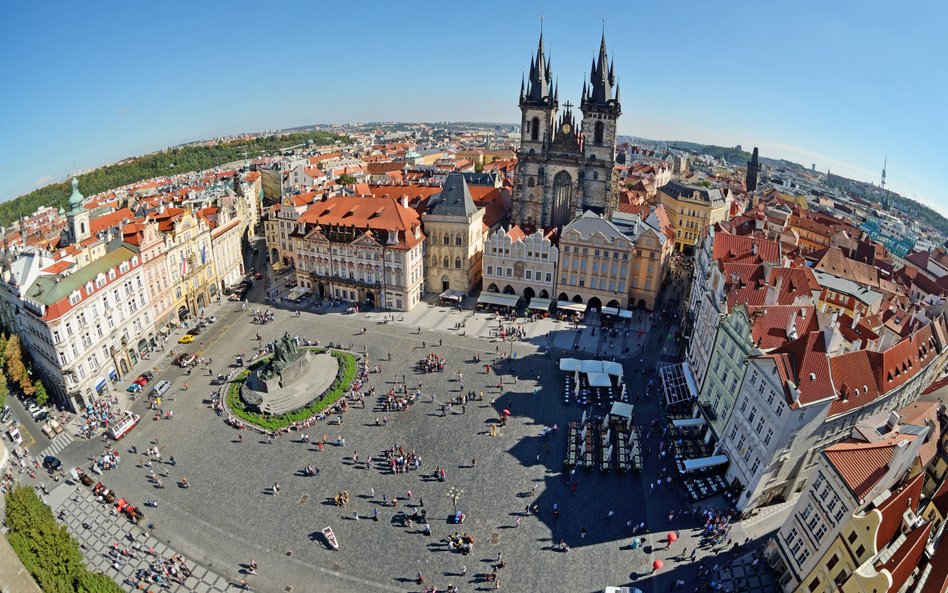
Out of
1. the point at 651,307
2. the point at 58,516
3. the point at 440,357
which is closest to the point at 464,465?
the point at 440,357

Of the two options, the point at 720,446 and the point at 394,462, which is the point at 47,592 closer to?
the point at 394,462

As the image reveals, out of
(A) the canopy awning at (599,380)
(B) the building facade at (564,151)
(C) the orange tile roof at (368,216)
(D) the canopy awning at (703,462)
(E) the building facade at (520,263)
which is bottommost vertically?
(D) the canopy awning at (703,462)

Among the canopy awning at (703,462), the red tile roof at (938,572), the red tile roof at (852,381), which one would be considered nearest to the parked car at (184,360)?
the canopy awning at (703,462)

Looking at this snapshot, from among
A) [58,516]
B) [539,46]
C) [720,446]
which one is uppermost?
[539,46]

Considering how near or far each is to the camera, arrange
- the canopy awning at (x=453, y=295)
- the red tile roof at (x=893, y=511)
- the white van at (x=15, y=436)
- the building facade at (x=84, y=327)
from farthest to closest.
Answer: the canopy awning at (x=453, y=295), the building facade at (x=84, y=327), the white van at (x=15, y=436), the red tile roof at (x=893, y=511)

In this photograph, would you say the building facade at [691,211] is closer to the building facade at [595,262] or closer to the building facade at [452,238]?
the building facade at [595,262]

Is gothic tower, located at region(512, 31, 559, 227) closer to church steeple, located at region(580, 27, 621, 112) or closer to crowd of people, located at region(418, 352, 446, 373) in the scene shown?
church steeple, located at region(580, 27, 621, 112)

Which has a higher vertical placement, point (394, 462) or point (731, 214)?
point (731, 214)
